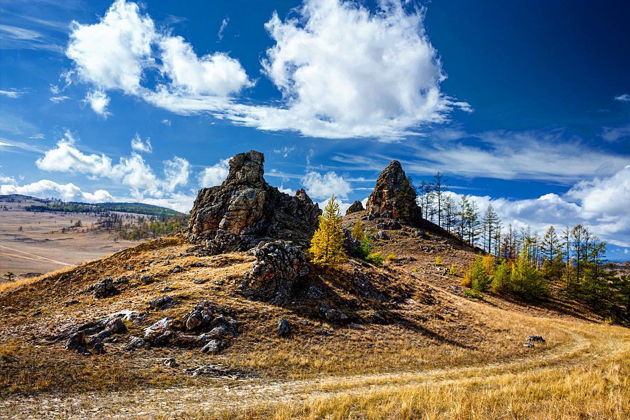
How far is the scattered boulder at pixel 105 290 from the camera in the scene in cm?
3359

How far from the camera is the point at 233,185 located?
182 feet

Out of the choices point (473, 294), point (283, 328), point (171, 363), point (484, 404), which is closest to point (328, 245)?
point (283, 328)

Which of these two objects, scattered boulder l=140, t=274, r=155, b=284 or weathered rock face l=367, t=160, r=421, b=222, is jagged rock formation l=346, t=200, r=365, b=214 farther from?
scattered boulder l=140, t=274, r=155, b=284

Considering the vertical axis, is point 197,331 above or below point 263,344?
above

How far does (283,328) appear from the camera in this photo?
88.9 ft

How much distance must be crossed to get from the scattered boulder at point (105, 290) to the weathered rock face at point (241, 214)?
15.0m

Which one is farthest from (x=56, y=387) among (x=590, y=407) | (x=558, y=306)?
(x=558, y=306)

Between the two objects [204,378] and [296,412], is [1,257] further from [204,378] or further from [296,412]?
[296,412]

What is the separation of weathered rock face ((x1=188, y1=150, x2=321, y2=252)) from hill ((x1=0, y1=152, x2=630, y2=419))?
1.10ft

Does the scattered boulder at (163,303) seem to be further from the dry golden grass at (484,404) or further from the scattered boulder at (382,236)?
the scattered boulder at (382,236)

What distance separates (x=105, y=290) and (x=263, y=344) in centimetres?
2168

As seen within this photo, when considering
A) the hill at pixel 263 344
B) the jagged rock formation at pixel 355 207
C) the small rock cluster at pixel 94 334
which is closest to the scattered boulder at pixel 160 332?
the hill at pixel 263 344

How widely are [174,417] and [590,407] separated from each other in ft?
50.3

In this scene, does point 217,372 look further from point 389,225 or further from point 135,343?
point 389,225
